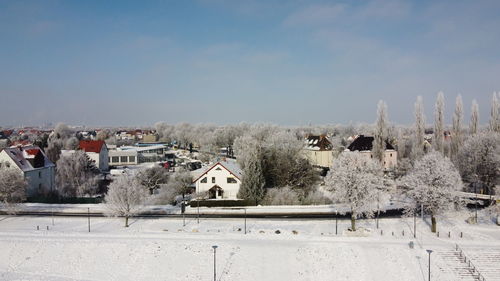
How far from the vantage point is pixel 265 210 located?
47.8m

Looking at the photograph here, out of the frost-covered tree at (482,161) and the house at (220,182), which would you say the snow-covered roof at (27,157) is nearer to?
the house at (220,182)

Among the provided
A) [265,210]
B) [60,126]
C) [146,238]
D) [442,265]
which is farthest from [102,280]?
[60,126]

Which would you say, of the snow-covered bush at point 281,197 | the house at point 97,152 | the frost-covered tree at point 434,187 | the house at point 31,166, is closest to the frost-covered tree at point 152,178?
the house at point 31,166

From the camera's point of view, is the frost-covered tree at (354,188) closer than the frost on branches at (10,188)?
Yes

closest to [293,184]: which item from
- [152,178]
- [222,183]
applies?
[222,183]

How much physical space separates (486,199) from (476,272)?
25923 mm

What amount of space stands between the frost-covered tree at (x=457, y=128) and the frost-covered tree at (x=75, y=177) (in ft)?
193

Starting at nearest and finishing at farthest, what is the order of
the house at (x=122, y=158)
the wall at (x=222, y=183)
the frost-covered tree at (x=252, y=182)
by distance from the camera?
1. the frost-covered tree at (x=252, y=182)
2. the wall at (x=222, y=183)
3. the house at (x=122, y=158)

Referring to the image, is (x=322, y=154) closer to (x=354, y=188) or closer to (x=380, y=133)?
(x=380, y=133)

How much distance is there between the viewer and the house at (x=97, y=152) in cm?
8288

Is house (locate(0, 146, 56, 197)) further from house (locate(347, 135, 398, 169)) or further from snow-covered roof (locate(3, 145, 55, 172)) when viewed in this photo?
house (locate(347, 135, 398, 169))

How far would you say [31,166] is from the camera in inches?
2247

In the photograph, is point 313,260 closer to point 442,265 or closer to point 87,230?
point 442,265

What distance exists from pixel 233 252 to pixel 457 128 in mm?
52536
